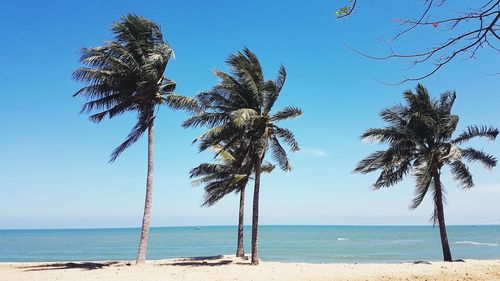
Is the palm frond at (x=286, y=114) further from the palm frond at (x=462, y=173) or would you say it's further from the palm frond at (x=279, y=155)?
the palm frond at (x=462, y=173)

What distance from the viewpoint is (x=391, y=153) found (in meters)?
20.6

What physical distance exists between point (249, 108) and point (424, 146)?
878 cm

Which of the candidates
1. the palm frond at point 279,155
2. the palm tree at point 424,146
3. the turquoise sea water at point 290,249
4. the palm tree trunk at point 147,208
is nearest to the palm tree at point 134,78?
the palm tree trunk at point 147,208

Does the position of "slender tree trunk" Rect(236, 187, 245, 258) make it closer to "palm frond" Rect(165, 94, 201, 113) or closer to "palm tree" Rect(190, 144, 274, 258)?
"palm tree" Rect(190, 144, 274, 258)

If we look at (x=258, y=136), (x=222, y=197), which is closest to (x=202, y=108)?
(x=258, y=136)

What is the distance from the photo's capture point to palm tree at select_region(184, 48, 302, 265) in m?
18.8

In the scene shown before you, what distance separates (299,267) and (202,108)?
828 centimetres

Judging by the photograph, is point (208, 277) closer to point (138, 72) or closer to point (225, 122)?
point (225, 122)

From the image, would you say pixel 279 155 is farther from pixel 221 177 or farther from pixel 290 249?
pixel 290 249

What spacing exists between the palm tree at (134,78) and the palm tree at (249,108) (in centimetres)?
145

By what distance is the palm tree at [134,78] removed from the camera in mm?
18312

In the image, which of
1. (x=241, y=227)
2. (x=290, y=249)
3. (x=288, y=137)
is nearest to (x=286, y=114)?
(x=288, y=137)

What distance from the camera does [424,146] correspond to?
67.7 ft

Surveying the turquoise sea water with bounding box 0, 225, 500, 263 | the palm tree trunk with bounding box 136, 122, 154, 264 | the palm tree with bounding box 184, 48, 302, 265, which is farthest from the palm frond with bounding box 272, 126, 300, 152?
the turquoise sea water with bounding box 0, 225, 500, 263
